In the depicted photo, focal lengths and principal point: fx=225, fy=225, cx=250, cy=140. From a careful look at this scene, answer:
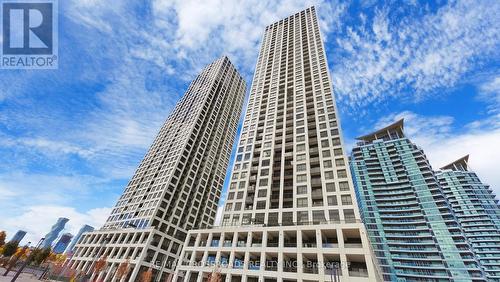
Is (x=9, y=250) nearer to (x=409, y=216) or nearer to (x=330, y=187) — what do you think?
(x=330, y=187)

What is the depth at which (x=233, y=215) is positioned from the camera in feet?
155

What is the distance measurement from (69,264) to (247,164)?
6048 centimetres

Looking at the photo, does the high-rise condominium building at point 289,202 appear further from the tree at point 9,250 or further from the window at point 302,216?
the tree at point 9,250

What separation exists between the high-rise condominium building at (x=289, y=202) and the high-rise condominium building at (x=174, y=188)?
20.8 meters

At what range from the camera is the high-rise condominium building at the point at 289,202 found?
111ft

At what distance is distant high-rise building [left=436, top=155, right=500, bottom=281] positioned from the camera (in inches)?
3780

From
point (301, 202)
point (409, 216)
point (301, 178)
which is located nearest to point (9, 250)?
point (301, 202)

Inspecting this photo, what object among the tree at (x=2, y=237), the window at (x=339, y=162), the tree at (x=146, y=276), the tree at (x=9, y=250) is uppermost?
the window at (x=339, y=162)

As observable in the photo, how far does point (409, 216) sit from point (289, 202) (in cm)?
8001

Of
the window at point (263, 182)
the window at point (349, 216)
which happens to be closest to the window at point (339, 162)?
the window at point (349, 216)

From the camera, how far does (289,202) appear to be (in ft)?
149

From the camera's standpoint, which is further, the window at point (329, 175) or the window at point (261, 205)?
the window at point (261, 205)

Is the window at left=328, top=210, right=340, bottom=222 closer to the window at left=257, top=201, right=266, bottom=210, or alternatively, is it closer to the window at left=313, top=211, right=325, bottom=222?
the window at left=313, top=211, right=325, bottom=222

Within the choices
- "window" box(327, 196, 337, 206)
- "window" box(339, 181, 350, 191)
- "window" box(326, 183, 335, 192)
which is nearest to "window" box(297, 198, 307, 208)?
"window" box(327, 196, 337, 206)
